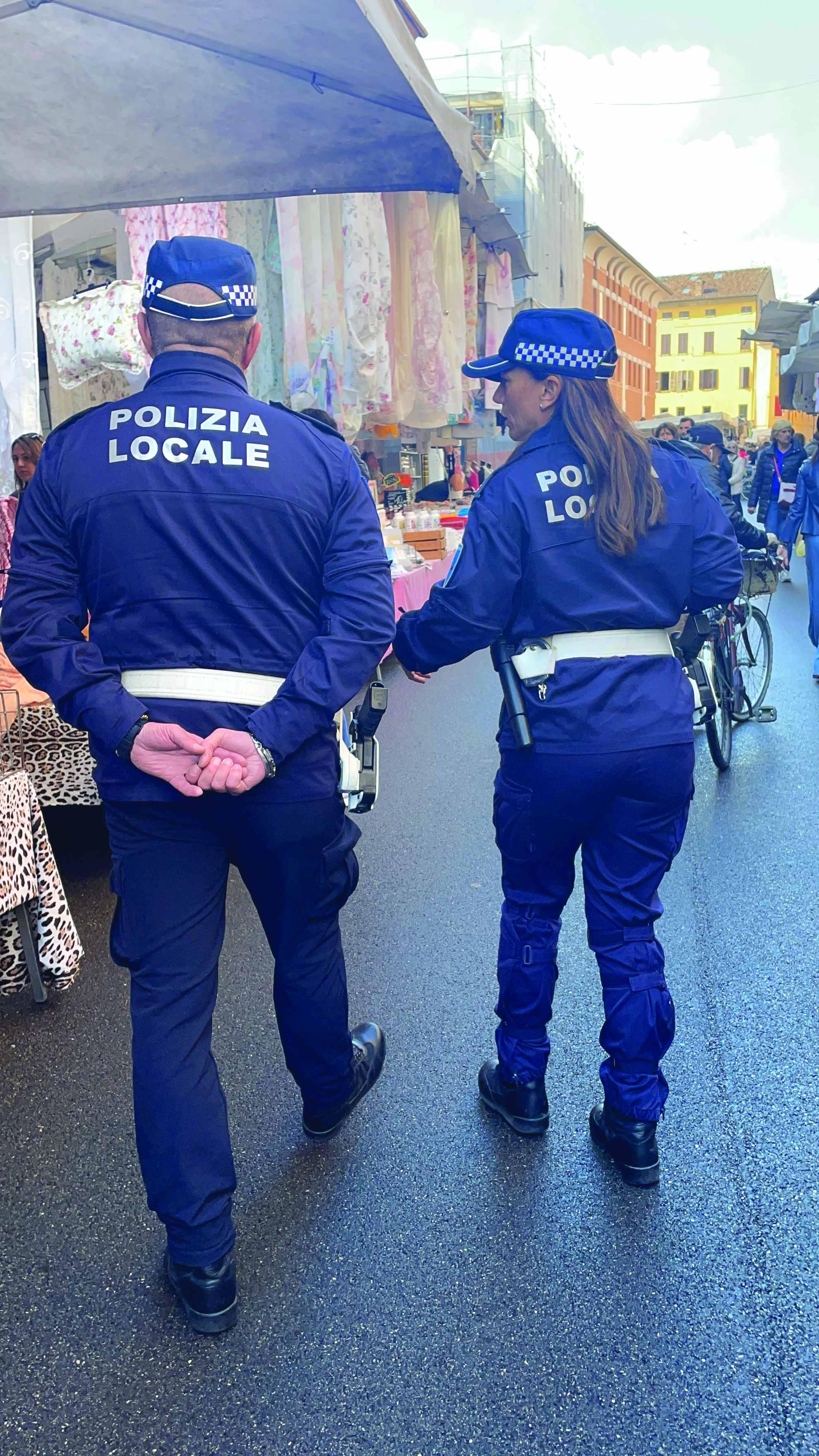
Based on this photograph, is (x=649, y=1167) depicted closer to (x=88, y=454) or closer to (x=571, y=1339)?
(x=571, y=1339)

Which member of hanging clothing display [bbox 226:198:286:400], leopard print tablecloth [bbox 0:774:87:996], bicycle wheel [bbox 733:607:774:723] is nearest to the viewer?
leopard print tablecloth [bbox 0:774:87:996]

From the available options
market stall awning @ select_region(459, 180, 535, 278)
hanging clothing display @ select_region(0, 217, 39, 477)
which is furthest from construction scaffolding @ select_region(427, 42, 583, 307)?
hanging clothing display @ select_region(0, 217, 39, 477)

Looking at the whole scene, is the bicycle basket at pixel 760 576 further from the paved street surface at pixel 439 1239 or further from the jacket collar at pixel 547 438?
the jacket collar at pixel 547 438

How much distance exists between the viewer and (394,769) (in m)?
6.61

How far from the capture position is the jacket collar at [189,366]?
2355 millimetres

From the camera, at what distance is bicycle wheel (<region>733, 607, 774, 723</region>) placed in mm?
7441

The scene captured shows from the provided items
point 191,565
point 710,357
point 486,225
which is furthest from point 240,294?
point 710,357

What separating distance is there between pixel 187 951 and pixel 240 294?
4.47 feet

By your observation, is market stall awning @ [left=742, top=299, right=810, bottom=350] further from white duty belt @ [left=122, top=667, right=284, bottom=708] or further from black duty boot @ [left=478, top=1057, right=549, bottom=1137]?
white duty belt @ [left=122, top=667, right=284, bottom=708]

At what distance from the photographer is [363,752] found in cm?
278

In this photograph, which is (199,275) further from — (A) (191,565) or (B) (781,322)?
(B) (781,322)

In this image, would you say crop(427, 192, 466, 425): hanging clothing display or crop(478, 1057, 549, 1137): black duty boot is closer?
crop(478, 1057, 549, 1137): black duty boot

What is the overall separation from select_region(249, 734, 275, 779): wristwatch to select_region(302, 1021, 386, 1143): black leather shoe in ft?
3.49

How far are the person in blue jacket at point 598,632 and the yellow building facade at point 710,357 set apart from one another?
86988 mm
